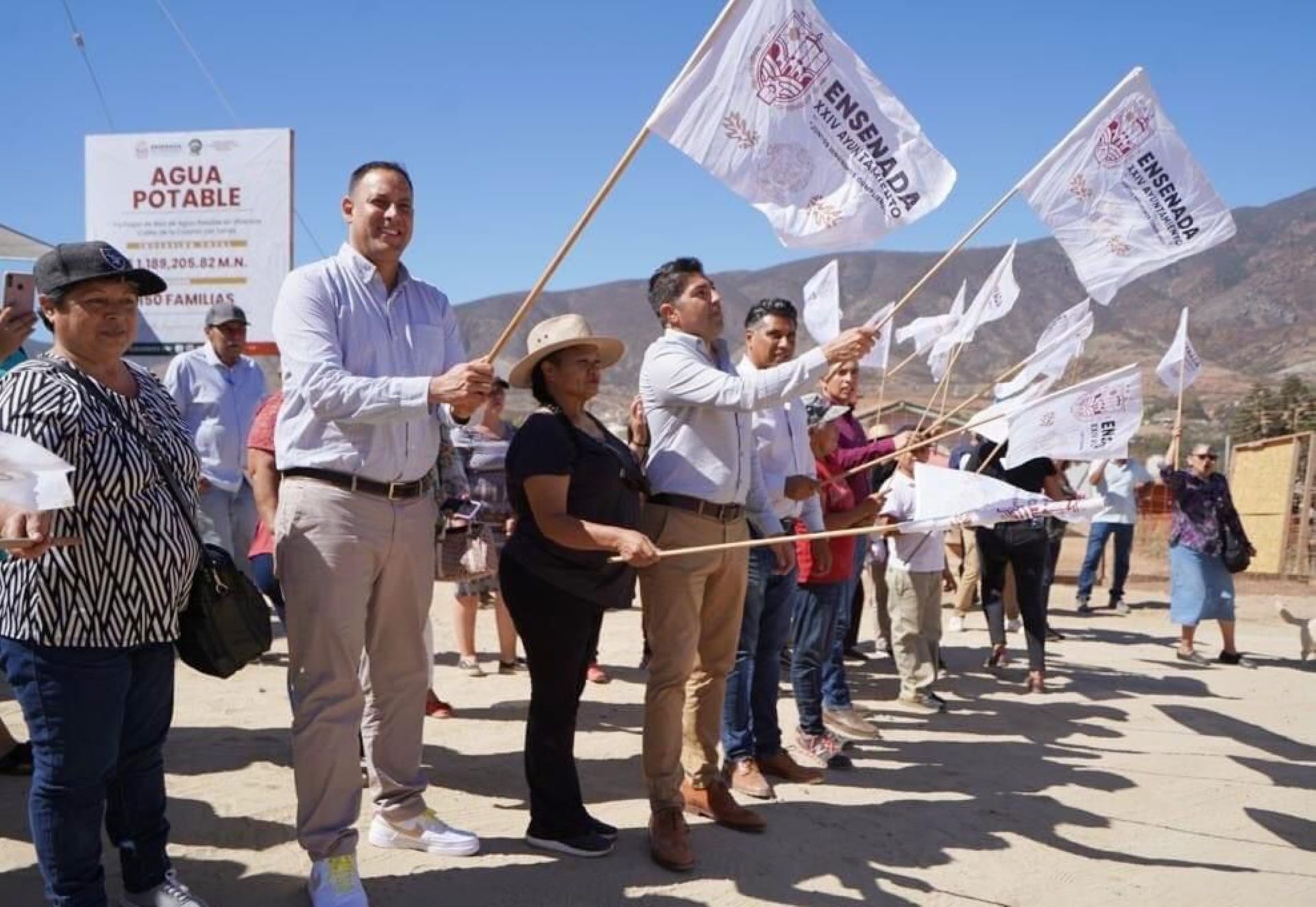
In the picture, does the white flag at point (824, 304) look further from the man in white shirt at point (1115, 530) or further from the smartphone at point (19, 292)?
the smartphone at point (19, 292)

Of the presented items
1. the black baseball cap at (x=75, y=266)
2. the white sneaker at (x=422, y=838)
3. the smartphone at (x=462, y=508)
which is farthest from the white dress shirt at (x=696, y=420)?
the black baseball cap at (x=75, y=266)

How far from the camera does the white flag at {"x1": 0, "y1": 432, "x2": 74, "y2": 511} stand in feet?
8.03

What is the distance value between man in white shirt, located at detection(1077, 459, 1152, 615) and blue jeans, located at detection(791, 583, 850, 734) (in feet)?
25.3

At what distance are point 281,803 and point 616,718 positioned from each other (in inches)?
89.4

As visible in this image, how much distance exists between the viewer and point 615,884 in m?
3.64

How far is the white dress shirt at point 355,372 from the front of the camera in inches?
123

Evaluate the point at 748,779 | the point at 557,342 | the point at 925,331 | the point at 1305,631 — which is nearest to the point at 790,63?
the point at 557,342

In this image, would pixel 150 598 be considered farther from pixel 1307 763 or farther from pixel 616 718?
pixel 1307 763

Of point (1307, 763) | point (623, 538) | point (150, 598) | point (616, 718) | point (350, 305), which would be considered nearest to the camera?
point (150, 598)

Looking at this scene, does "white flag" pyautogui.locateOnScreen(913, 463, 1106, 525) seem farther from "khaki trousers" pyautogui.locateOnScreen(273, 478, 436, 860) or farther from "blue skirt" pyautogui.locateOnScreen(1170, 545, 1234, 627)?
"blue skirt" pyautogui.locateOnScreen(1170, 545, 1234, 627)

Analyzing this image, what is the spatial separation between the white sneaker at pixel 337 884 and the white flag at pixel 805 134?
254cm

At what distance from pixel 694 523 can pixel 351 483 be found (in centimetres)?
134

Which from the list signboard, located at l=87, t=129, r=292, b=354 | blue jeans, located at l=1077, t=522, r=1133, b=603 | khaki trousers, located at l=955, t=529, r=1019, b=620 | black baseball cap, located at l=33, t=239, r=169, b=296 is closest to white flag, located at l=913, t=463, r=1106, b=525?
black baseball cap, located at l=33, t=239, r=169, b=296

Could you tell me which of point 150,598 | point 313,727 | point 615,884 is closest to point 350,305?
point 150,598
